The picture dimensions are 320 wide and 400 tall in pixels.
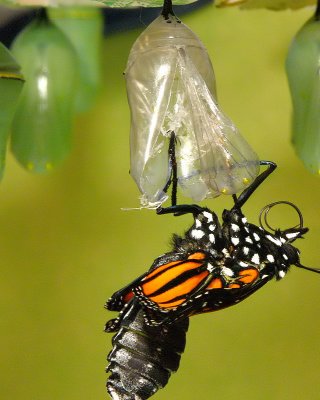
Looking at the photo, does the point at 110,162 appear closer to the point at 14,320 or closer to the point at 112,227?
the point at 112,227

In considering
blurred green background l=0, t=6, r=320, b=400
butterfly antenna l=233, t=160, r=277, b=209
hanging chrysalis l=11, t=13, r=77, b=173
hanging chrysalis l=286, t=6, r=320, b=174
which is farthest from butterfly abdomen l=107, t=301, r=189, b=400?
blurred green background l=0, t=6, r=320, b=400

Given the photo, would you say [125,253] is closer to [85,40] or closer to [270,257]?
[85,40]

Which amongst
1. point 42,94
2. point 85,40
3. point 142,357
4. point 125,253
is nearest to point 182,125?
point 142,357

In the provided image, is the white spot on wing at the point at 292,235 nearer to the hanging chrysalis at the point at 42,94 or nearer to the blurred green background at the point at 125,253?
the hanging chrysalis at the point at 42,94

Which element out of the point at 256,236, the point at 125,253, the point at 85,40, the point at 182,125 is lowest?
the point at 125,253

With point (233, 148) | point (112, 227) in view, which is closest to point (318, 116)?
point (233, 148)

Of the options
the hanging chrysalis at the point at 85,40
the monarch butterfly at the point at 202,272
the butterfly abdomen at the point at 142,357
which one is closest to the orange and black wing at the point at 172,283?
the monarch butterfly at the point at 202,272
